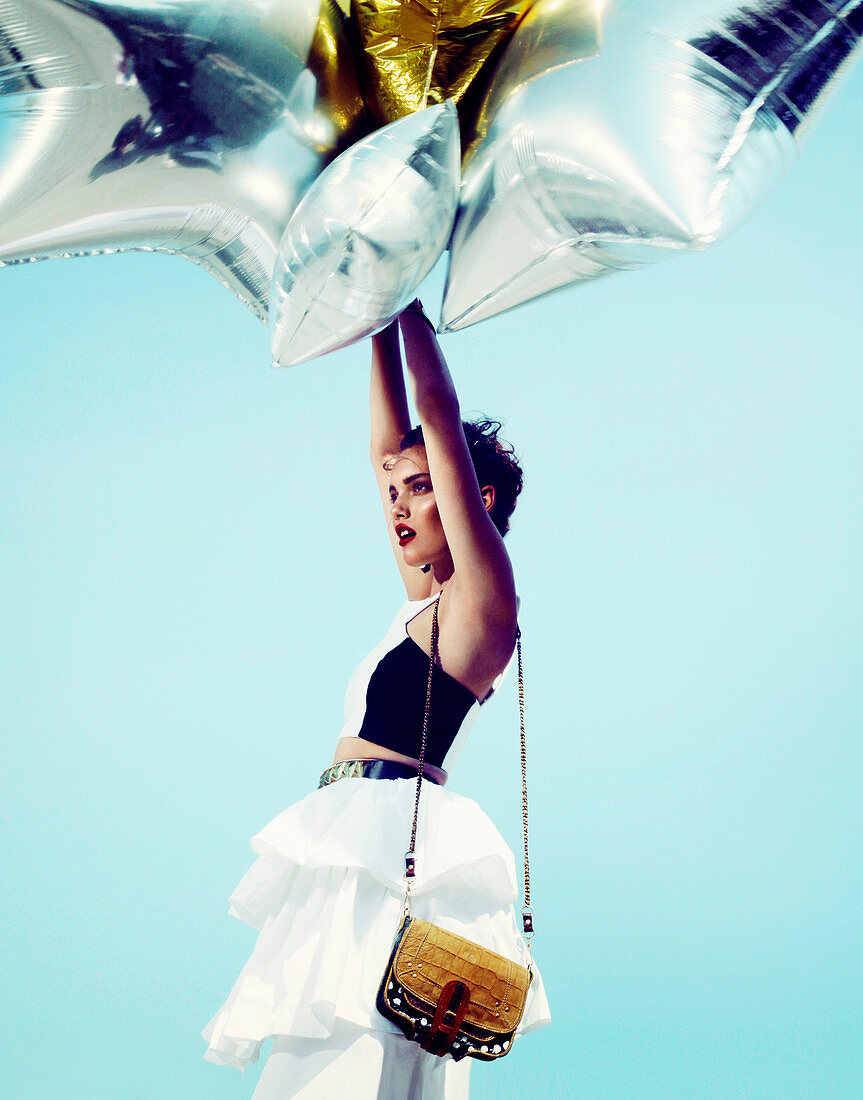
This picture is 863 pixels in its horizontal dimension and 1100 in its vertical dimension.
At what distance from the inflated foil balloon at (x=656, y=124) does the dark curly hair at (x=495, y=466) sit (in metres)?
0.43

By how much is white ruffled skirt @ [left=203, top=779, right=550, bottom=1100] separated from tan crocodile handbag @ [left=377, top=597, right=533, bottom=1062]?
3 centimetres

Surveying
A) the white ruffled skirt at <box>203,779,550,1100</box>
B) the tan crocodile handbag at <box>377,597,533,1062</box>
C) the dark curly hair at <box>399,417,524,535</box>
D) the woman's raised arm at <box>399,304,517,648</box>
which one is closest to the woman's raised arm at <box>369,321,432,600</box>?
the dark curly hair at <box>399,417,524,535</box>

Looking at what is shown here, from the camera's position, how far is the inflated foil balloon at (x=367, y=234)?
718mm

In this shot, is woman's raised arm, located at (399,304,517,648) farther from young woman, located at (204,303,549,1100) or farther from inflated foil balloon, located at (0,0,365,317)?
inflated foil balloon, located at (0,0,365,317)

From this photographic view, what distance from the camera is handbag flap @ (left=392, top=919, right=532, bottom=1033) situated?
80cm

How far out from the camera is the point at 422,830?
921 mm

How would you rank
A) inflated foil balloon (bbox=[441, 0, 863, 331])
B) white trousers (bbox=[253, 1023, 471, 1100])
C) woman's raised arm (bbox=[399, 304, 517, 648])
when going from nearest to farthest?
inflated foil balloon (bbox=[441, 0, 863, 331])
white trousers (bbox=[253, 1023, 471, 1100])
woman's raised arm (bbox=[399, 304, 517, 648])

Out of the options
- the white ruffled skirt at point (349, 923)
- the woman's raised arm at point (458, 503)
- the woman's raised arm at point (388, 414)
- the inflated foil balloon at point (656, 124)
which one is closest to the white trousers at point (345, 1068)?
the white ruffled skirt at point (349, 923)

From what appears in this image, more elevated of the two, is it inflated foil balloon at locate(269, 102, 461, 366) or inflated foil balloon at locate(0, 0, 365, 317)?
inflated foil balloon at locate(0, 0, 365, 317)

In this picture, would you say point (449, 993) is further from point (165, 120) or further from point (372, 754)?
point (165, 120)

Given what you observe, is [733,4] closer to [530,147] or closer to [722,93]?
[722,93]

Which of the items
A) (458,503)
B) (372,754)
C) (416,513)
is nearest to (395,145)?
(458,503)

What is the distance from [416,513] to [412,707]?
26 cm

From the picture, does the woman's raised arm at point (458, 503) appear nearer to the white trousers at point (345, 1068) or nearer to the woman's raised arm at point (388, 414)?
the woman's raised arm at point (388, 414)
